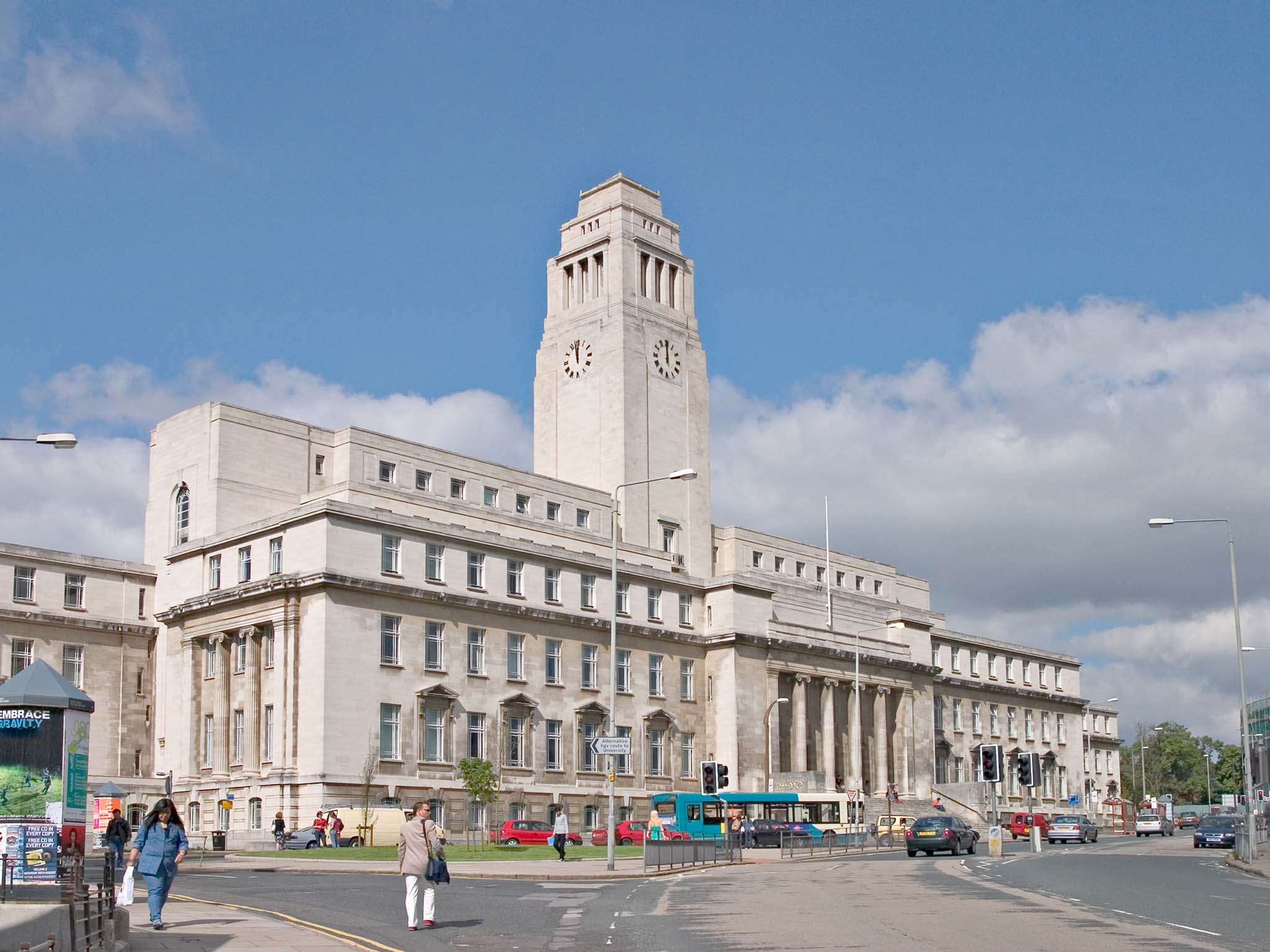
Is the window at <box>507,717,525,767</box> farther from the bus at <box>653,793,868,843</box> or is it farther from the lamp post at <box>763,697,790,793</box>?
the lamp post at <box>763,697,790,793</box>

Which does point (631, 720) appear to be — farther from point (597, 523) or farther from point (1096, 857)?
point (1096, 857)

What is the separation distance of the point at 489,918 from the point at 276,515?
52.5 meters

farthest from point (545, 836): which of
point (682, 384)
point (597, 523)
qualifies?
point (682, 384)

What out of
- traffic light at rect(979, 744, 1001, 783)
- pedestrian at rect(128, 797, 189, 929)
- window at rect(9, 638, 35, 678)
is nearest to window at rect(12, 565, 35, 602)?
window at rect(9, 638, 35, 678)

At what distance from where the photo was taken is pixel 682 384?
100 meters

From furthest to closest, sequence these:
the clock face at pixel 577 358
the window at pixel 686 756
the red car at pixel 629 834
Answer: the clock face at pixel 577 358 → the window at pixel 686 756 → the red car at pixel 629 834

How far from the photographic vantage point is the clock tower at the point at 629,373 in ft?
314

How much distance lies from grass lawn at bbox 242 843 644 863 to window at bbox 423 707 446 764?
39.7 feet

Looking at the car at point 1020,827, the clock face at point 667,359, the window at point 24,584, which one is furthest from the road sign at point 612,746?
the clock face at point 667,359

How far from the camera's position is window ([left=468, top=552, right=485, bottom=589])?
7975cm

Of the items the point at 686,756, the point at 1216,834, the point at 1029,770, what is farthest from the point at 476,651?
the point at 1216,834

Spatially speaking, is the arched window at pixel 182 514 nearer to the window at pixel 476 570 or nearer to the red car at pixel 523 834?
the window at pixel 476 570

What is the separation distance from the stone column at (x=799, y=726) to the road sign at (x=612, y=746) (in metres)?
49.2

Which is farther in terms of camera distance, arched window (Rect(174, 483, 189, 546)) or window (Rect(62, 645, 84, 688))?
arched window (Rect(174, 483, 189, 546))
